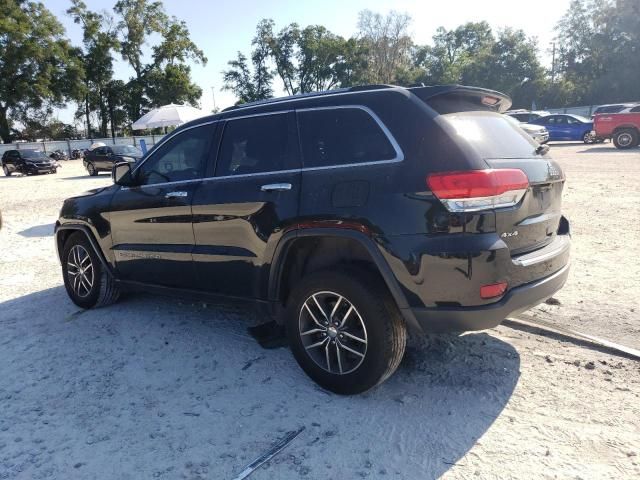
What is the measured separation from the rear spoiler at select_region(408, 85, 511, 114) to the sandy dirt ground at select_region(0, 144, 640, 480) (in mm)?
1767

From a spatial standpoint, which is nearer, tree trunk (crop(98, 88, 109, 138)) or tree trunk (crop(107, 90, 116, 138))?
tree trunk (crop(98, 88, 109, 138))

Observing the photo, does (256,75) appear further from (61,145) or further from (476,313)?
(476,313)

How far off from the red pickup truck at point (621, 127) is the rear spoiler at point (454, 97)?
20376 mm

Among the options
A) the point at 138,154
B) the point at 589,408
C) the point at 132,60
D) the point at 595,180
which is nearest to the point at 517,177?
the point at 589,408

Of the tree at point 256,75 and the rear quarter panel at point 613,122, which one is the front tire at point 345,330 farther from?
the tree at point 256,75

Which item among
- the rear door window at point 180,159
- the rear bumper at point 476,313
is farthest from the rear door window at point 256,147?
the rear bumper at point 476,313

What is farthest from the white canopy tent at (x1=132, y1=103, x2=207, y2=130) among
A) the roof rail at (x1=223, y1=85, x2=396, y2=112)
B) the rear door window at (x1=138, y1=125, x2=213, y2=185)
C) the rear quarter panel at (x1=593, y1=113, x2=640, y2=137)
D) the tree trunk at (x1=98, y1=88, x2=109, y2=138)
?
the tree trunk at (x1=98, y1=88, x2=109, y2=138)

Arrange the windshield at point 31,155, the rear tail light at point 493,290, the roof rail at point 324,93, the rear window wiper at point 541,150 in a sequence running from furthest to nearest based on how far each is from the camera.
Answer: the windshield at point 31,155 → the rear window wiper at point 541,150 → the roof rail at point 324,93 → the rear tail light at point 493,290

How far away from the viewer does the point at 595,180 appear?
11.7 metres

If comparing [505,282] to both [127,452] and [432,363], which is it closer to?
[432,363]

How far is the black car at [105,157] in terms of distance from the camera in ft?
79.5

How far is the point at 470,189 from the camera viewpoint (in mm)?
2648

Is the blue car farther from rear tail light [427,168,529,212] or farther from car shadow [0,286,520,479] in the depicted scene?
rear tail light [427,168,529,212]

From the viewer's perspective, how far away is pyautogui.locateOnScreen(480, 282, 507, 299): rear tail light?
268 centimetres
